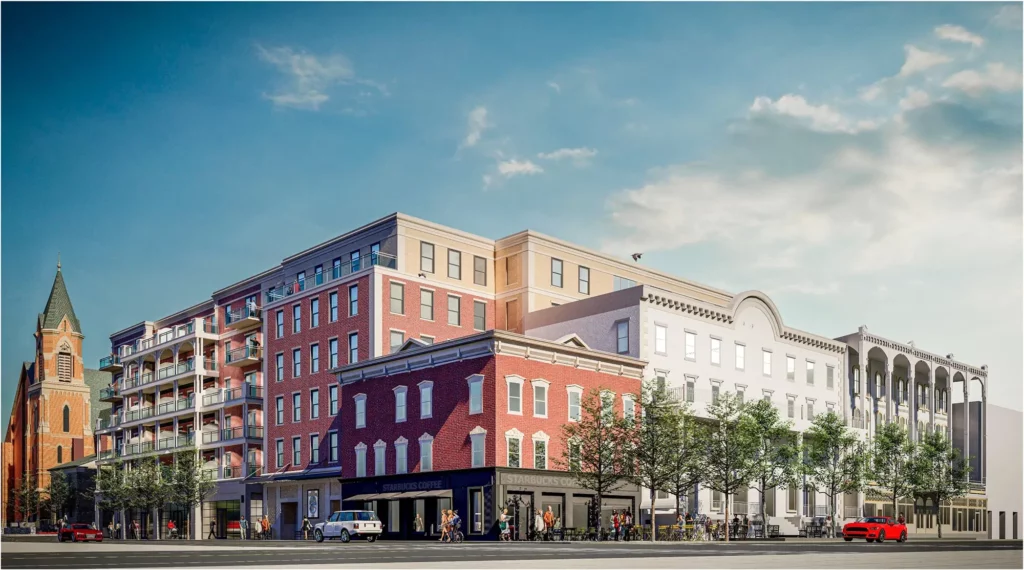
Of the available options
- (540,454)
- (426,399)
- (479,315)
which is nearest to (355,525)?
(426,399)

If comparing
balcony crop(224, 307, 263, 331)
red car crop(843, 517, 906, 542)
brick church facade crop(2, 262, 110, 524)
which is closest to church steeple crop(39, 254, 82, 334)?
brick church facade crop(2, 262, 110, 524)

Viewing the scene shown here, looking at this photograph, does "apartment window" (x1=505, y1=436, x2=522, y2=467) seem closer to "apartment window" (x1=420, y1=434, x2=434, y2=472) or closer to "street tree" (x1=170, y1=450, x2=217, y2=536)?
"apartment window" (x1=420, y1=434, x2=434, y2=472)

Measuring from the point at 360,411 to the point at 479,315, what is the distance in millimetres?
12475

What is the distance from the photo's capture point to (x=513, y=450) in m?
57.8

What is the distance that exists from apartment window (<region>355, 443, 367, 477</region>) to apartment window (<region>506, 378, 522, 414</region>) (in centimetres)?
1249

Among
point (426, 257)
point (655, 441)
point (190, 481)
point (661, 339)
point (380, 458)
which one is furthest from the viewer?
point (190, 481)

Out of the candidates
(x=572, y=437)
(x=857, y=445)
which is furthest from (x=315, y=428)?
(x=857, y=445)

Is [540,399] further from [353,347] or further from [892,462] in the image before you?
[892,462]

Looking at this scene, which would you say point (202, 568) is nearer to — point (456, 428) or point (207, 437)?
point (456, 428)

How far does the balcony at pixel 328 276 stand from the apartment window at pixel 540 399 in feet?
52.1

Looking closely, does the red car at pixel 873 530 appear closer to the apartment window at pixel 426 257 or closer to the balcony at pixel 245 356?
the apartment window at pixel 426 257

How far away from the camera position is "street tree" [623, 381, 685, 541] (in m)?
55.3

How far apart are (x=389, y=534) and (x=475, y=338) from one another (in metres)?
13.3

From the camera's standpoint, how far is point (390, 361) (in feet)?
212
